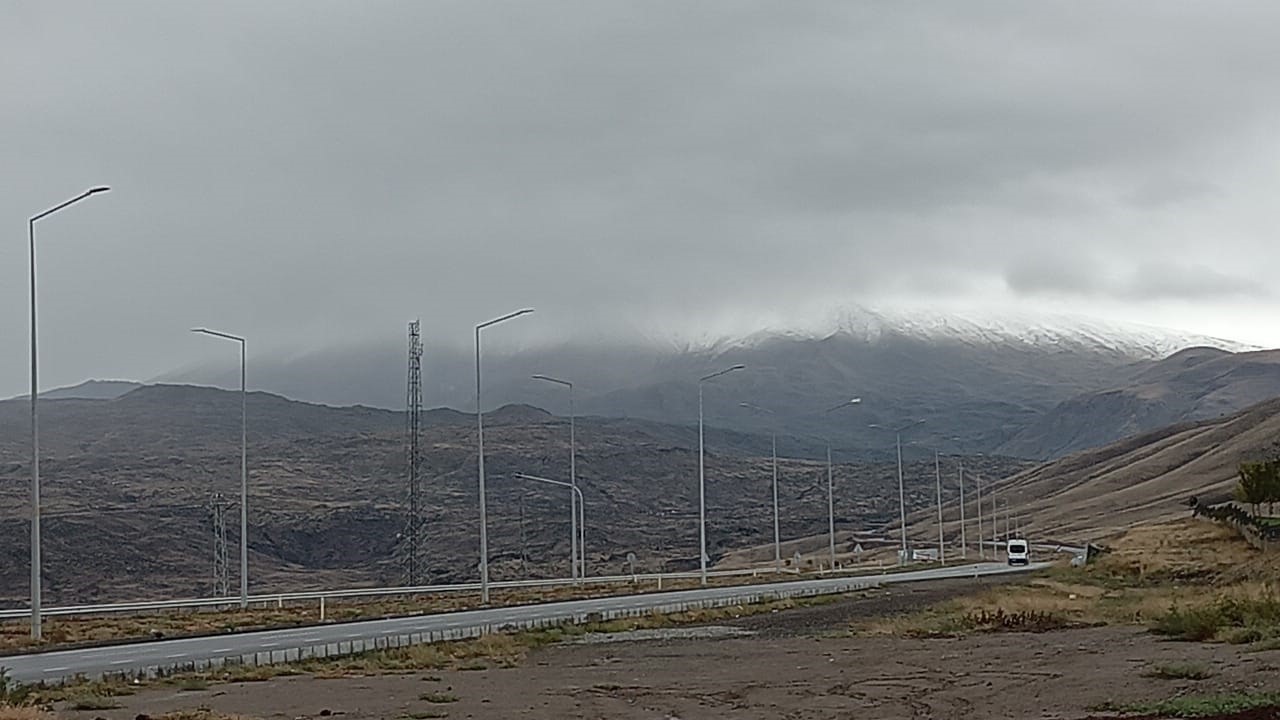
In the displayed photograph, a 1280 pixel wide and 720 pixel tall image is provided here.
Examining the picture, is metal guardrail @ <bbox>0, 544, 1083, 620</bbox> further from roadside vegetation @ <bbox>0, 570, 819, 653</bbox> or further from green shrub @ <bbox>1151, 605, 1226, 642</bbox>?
green shrub @ <bbox>1151, 605, 1226, 642</bbox>

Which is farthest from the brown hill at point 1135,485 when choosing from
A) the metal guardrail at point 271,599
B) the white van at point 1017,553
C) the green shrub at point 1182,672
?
the green shrub at point 1182,672

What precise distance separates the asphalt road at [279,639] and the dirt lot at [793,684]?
249 inches

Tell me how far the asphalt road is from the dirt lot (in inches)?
249

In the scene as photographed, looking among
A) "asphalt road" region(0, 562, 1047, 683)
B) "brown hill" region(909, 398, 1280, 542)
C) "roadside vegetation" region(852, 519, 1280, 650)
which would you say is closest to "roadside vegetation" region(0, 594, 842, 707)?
"asphalt road" region(0, 562, 1047, 683)

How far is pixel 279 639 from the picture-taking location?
43.3 m

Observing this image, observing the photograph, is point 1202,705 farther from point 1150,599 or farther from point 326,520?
point 326,520

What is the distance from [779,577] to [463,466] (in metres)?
105

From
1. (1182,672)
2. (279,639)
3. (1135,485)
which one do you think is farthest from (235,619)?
(1135,485)

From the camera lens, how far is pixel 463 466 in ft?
634

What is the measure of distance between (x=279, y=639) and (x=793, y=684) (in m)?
20.2

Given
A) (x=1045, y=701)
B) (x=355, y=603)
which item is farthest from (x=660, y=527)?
(x=1045, y=701)

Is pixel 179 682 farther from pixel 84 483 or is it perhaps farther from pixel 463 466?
pixel 463 466

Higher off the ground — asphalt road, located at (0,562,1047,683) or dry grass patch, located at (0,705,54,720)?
dry grass patch, located at (0,705,54,720)

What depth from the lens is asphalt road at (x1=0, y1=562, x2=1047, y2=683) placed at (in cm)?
3375
